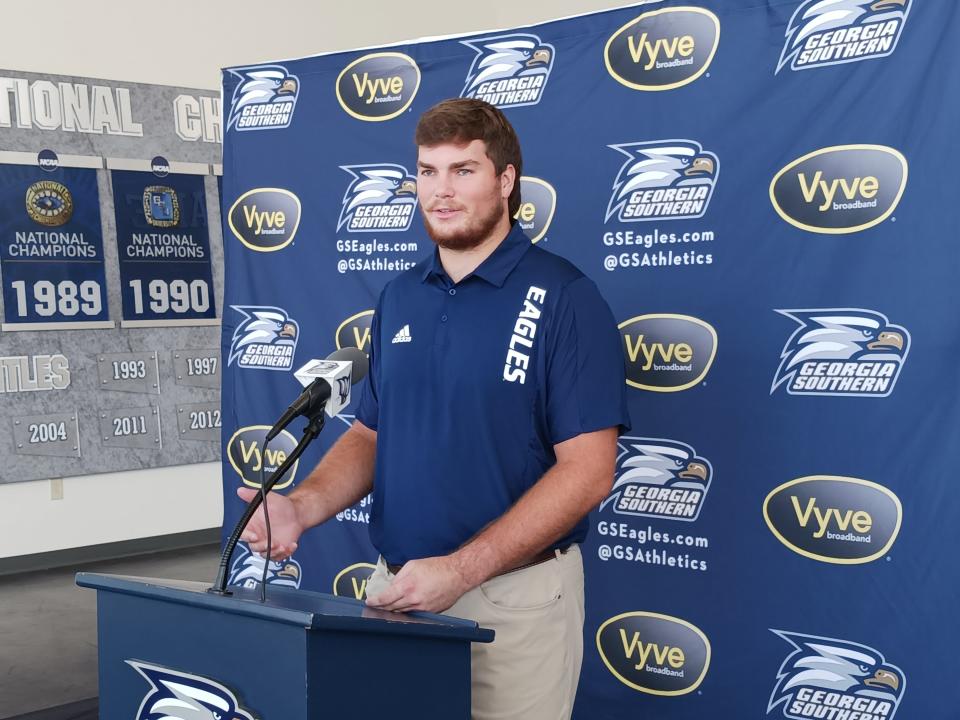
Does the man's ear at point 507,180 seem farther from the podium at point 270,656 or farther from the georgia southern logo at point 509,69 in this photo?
the georgia southern logo at point 509,69

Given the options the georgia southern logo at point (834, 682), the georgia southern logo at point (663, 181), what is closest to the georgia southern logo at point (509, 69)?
the georgia southern logo at point (663, 181)

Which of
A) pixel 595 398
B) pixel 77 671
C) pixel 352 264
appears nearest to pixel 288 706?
pixel 595 398

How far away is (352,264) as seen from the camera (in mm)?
3316

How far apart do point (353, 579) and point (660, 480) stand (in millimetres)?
1102

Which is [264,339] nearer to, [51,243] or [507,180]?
[507,180]

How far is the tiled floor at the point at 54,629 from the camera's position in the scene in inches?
139

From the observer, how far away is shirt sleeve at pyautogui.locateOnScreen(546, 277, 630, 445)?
1589 millimetres

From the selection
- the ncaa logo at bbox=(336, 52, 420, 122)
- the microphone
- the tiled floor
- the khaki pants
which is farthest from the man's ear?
the tiled floor

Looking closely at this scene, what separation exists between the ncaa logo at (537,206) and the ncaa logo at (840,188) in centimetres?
61

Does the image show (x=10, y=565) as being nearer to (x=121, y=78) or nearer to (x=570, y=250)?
(x=121, y=78)

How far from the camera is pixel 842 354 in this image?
8.00 ft

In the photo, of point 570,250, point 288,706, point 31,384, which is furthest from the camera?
point 31,384

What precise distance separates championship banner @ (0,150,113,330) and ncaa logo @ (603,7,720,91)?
3329 millimetres

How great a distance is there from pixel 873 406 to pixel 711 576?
0.59 m
